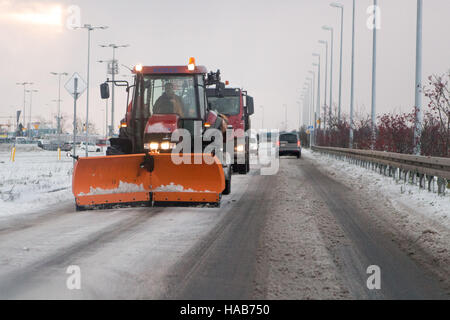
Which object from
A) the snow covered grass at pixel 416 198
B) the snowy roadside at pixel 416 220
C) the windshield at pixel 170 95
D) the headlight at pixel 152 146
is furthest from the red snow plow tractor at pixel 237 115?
the headlight at pixel 152 146

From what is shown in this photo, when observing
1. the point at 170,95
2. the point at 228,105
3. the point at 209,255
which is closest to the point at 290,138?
the point at 228,105

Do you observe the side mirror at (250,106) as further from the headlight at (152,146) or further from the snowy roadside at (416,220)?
the headlight at (152,146)

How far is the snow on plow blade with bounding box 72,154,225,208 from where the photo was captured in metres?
9.41

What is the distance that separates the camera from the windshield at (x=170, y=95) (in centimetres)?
1055

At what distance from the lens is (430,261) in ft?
17.9

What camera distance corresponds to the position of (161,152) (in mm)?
10094

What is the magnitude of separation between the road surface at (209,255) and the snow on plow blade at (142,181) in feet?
0.89

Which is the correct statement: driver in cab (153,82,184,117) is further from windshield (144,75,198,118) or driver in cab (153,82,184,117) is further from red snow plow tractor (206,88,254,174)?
red snow plow tractor (206,88,254,174)

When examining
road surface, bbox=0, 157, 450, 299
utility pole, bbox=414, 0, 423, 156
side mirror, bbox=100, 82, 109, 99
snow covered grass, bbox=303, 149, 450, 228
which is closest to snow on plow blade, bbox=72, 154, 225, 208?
road surface, bbox=0, 157, 450, 299

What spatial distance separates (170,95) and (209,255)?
5.71 meters
